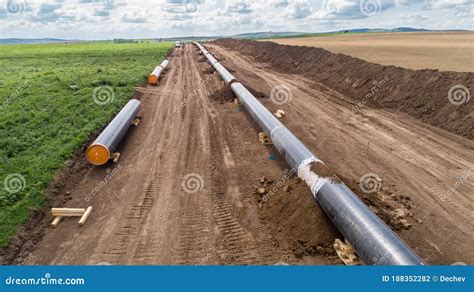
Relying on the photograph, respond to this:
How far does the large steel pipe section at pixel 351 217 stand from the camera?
7082mm

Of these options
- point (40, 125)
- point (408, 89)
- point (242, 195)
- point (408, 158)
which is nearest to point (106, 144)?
point (242, 195)

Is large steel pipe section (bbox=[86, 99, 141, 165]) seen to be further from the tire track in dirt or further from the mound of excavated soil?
the mound of excavated soil

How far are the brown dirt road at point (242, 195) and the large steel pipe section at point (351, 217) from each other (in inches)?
24.5

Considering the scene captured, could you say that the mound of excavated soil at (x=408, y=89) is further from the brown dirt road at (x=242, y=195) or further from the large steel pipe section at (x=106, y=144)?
the large steel pipe section at (x=106, y=144)

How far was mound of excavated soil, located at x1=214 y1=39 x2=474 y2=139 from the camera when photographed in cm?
1841

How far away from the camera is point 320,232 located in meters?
9.23

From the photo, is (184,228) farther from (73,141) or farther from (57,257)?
(73,141)

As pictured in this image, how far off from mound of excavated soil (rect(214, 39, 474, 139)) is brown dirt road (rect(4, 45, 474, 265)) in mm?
1473

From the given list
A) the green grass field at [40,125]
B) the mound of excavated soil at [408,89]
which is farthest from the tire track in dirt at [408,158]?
the green grass field at [40,125]

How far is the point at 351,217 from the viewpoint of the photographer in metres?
8.26

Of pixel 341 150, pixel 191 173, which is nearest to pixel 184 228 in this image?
pixel 191 173

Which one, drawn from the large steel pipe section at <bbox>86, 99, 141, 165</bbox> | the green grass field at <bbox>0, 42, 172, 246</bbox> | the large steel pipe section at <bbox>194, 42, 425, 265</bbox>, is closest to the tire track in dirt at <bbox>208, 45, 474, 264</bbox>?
the large steel pipe section at <bbox>194, 42, 425, 265</bbox>

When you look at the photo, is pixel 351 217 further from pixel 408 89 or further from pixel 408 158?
pixel 408 89

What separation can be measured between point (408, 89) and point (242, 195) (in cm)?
1615
